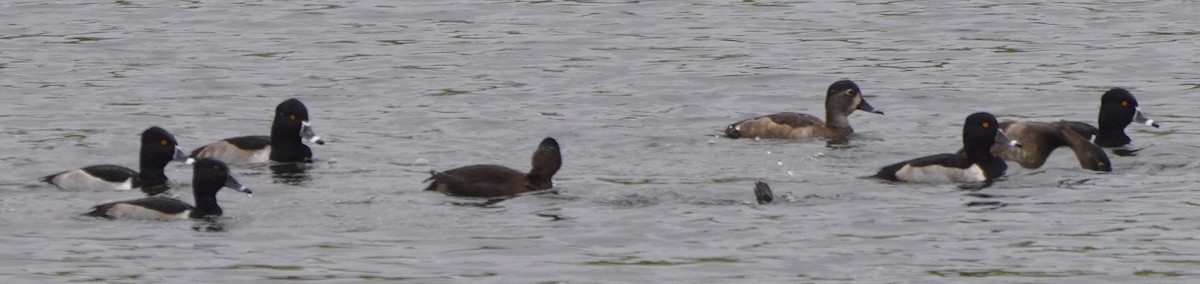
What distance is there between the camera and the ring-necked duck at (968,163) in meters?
19.8

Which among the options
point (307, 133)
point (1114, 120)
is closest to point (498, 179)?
point (307, 133)

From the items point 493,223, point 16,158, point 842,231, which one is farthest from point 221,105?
point 842,231

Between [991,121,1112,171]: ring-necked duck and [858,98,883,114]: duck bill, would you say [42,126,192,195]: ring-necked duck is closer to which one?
[858,98,883,114]: duck bill

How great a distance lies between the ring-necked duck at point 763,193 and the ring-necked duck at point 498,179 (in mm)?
1790

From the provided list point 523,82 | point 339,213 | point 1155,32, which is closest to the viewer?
point 339,213

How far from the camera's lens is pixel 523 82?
27875 mm

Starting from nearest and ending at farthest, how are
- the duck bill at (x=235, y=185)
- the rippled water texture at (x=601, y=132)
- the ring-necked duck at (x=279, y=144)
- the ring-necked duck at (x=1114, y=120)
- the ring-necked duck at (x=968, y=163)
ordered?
the rippled water texture at (x=601, y=132), the duck bill at (x=235, y=185), the ring-necked duck at (x=968, y=163), the ring-necked duck at (x=279, y=144), the ring-necked duck at (x=1114, y=120)

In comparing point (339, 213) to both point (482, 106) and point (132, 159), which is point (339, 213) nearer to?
point (132, 159)

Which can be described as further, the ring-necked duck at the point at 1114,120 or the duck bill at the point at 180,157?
the ring-necked duck at the point at 1114,120

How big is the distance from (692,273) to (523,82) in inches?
492

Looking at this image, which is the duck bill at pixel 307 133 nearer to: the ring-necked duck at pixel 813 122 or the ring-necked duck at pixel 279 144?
the ring-necked duck at pixel 279 144

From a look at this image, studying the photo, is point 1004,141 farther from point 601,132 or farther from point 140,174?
point 140,174

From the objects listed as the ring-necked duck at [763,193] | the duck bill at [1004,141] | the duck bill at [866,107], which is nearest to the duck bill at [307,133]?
the ring-necked duck at [763,193]

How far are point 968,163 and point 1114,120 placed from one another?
311 cm
